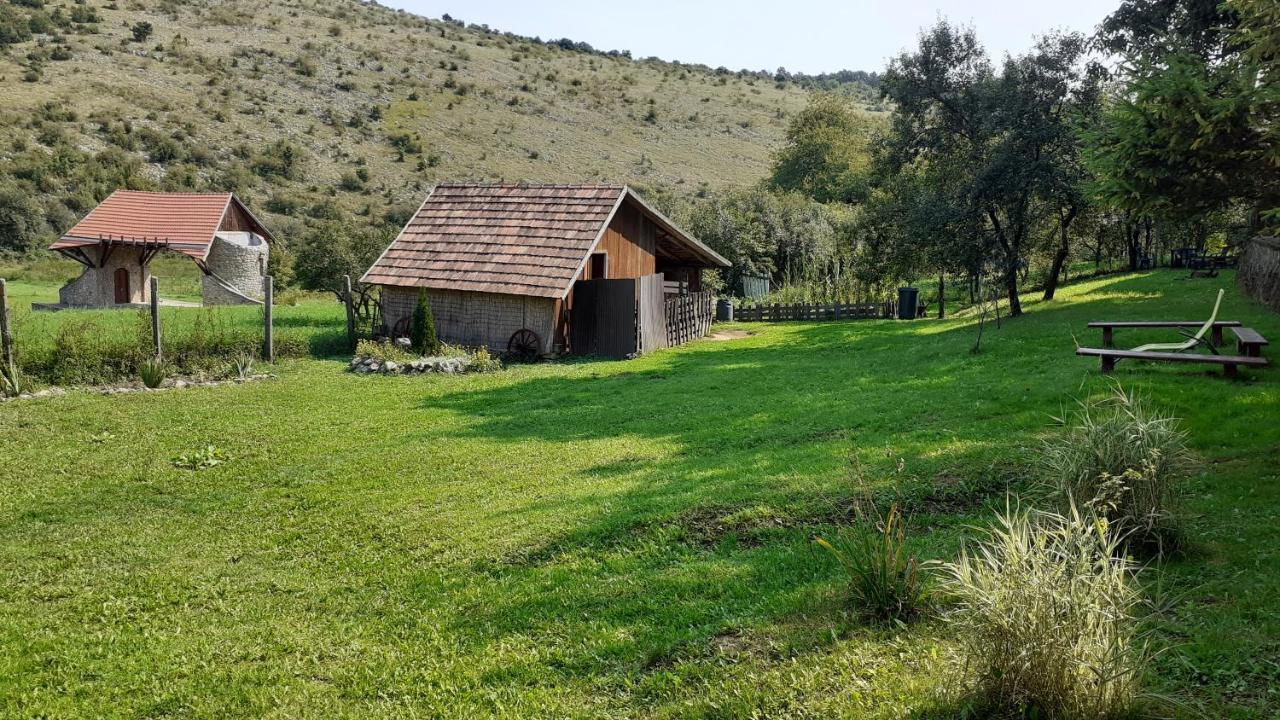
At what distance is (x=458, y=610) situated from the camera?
249 inches

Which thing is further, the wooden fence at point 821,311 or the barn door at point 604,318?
the wooden fence at point 821,311

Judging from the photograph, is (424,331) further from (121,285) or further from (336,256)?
(121,285)

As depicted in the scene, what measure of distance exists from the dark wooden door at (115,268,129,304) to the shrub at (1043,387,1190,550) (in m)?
34.8

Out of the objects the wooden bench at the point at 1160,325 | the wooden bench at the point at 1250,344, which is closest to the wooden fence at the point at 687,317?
the wooden bench at the point at 1160,325

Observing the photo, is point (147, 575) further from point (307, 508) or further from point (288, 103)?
point (288, 103)

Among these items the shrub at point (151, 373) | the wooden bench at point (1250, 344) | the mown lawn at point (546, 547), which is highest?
the wooden bench at point (1250, 344)

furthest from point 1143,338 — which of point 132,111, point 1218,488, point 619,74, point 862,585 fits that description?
point 619,74

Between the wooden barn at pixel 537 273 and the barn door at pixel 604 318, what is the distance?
3 cm

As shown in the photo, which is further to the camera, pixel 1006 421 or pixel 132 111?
pixel 132 111

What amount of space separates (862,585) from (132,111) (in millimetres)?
65366

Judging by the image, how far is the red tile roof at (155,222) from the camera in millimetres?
32125

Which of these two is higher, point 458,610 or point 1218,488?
point 1218,488

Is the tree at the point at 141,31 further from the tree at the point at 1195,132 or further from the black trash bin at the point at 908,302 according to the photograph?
the tree at the point at 1195,132

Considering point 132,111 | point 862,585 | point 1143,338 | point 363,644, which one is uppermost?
point 132,111
